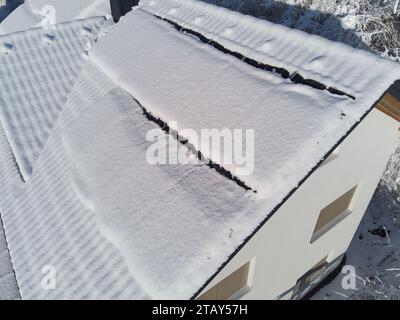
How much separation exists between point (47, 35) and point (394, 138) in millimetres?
7915

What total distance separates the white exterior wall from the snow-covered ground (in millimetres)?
3378

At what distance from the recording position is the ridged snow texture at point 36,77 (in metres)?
6.56

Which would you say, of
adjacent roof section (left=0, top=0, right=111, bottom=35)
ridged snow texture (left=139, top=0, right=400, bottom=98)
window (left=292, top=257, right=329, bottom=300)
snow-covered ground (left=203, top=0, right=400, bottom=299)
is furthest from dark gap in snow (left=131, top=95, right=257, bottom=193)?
adjacent roof section (left=0, top=0, right=111, bottom=35)

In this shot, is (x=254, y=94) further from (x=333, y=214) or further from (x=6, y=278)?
(x=6, y=278)

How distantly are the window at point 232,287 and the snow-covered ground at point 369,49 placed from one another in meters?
4.52

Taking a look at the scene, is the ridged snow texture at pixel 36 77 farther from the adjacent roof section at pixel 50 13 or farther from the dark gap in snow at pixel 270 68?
the adjacent roof section at pixel 50 13

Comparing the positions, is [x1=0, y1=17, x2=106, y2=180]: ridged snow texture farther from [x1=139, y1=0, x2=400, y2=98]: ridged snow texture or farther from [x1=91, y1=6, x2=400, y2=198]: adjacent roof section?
[x1=139, y1=0, x2=400, y2=98]: ridged snow texture

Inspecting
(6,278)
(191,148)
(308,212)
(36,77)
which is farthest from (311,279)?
(36,77)

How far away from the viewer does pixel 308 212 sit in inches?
216

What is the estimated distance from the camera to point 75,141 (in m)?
5.93

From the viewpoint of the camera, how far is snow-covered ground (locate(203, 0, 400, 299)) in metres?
9.58

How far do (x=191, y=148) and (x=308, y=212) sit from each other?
216 centimetres

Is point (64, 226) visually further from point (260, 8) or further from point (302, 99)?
point (260, 8)

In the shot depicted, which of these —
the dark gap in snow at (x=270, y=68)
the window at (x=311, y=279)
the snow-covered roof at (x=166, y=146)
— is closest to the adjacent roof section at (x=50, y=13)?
the snow-covered roof at (x=166, y=146)
